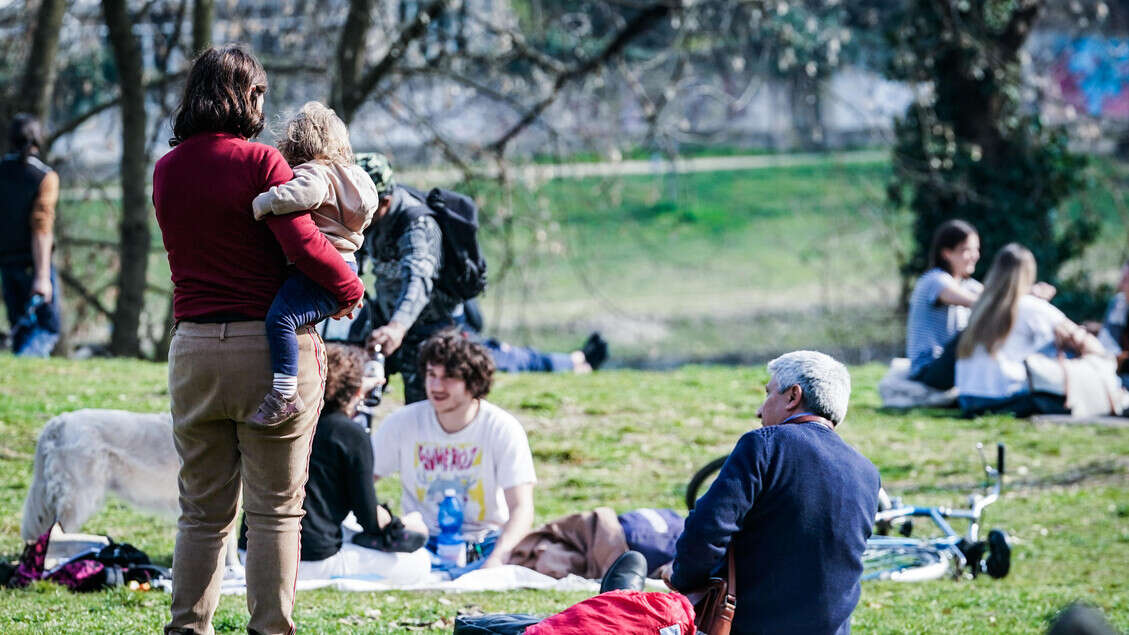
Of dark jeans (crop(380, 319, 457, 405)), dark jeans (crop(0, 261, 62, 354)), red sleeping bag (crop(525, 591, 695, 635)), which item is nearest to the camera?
red sleeping bag (crop(525, 591, 695, 635))

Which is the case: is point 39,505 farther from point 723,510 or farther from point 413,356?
point 723,510

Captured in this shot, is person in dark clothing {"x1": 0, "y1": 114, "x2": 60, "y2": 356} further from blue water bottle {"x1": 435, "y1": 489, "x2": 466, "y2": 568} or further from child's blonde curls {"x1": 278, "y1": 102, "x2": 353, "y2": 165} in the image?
child's blonde curls {"x1": 278, "y1": 102, "x2": 353, "y2": 165}

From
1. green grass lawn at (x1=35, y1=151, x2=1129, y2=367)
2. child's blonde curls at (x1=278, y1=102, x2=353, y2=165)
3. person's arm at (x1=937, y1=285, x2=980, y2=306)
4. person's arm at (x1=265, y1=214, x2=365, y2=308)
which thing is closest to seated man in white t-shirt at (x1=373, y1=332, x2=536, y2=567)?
child's blonde curls at (x1=278, y1=102, x2=353, y2=165)

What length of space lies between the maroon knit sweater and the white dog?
215 centimetres

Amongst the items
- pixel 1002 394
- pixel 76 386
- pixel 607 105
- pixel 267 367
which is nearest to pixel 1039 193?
pixel 607 105

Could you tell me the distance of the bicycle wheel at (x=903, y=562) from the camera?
674cm

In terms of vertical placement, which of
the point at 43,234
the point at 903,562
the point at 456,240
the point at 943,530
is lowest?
the point at 903,562

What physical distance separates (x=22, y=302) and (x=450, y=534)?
5612 millimetres

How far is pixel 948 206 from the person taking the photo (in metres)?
17.0

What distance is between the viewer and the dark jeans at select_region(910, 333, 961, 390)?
35.9 ft

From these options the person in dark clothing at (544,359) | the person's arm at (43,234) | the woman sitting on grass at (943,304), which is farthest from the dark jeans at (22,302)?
the woman sitting on grass at (943,304)

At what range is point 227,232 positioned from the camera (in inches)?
153

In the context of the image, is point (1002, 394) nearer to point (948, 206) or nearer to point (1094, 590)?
point (1094, 590)

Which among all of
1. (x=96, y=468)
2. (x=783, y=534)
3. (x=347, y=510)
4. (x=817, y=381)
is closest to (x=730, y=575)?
(x=783, y=534)
